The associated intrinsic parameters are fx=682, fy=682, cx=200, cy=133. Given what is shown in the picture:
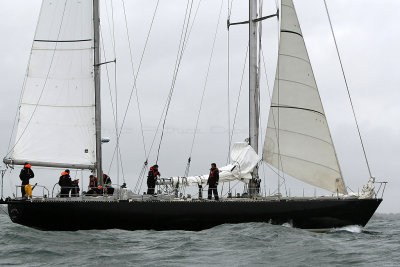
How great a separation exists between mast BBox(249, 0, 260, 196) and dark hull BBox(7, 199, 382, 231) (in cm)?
200

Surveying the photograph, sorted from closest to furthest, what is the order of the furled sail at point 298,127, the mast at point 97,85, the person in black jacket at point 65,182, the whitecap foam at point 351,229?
the person in black jacket at point 65,182, the whitecap foam at point 351,229, the furled sail at point 298,127, the mast at point 97,85

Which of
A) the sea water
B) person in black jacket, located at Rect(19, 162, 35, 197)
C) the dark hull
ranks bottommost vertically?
the sea water

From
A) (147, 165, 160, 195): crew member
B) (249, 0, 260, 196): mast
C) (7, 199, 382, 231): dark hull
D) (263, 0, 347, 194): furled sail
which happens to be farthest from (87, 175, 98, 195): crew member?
(263, 0, 347, 194): furled sail

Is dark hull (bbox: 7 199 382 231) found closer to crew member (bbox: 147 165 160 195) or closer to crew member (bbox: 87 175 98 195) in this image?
crew member (bbox: 147 165 160 195)

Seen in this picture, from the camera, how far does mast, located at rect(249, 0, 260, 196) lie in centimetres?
2433

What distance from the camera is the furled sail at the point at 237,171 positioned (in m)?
24.0

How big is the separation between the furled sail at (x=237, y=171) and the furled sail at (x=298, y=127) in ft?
2.23

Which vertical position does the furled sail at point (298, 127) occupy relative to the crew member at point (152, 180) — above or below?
above

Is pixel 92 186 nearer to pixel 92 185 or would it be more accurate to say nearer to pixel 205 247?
pixel 92 185

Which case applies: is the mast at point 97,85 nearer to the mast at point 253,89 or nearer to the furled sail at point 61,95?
the furled sail at point 61,95

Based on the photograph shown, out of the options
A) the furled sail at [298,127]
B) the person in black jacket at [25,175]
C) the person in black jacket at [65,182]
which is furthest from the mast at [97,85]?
the furled sail at [298,127]

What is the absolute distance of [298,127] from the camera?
78.7ft

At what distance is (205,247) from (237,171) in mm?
5676

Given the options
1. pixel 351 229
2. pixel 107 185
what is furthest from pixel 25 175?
pixel 351 229
